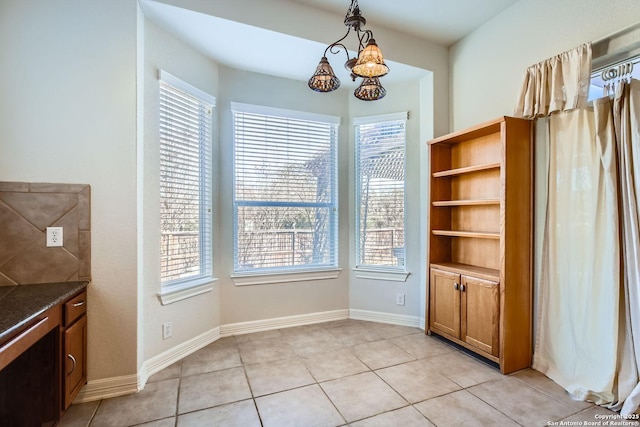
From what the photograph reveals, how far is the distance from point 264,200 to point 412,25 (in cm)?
228

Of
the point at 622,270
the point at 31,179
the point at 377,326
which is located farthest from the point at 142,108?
the point at 622,270

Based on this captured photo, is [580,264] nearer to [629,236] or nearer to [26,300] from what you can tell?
[629,236]

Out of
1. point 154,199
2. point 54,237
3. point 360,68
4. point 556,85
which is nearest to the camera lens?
point 360,68

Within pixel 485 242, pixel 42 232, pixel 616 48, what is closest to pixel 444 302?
pixel 485 242

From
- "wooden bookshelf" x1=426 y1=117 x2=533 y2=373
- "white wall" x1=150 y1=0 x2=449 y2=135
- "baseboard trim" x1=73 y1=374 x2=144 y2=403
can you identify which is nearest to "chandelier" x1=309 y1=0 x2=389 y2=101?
"white wall" x1=150 y1=0 x2=449 y2=135

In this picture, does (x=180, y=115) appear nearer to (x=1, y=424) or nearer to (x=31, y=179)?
(x=31, y=179)

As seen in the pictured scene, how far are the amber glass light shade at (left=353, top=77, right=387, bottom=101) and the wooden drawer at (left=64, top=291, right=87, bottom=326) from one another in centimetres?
222

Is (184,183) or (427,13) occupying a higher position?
(427,13)

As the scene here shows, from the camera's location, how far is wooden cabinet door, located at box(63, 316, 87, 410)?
180 cm

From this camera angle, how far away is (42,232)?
6.48 ft

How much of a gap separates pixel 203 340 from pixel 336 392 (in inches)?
58.4

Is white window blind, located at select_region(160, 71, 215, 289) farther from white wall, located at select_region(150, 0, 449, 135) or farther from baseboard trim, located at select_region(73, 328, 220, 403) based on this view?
white wall, located at select_region(150, 0, 449, 135)

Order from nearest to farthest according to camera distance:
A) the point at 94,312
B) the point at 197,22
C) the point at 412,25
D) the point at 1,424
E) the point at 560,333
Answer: the point at 1,424, the point at 94,312, the point at 560,333, the point at 197,22, the point at 412,25

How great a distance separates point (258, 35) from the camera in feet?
8.78
